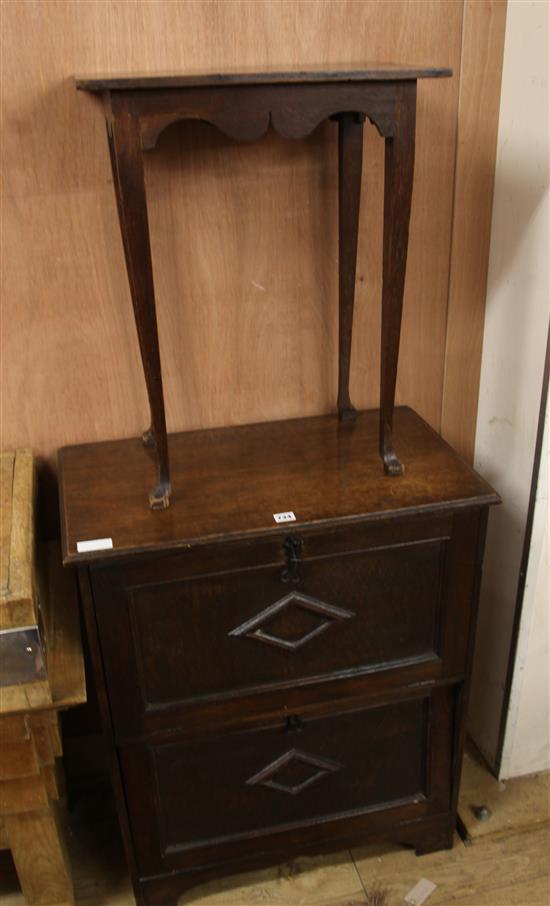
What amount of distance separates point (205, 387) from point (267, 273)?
25 centimetres

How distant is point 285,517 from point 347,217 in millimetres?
556

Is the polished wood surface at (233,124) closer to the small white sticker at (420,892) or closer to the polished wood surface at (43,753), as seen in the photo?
the polished wood surface at (43,753)

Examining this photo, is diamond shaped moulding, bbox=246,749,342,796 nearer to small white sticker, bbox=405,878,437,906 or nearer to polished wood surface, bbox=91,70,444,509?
→ small white sticker, bbox=405,878,437,906

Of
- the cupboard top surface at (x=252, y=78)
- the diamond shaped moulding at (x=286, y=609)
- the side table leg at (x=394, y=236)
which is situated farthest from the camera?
the diamond shaped moulding at (x=286, y=609)

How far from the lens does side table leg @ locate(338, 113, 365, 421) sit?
138 cm

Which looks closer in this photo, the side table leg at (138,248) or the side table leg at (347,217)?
the side table leg at (138,248)

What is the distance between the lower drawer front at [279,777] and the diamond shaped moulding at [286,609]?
7.2 inches

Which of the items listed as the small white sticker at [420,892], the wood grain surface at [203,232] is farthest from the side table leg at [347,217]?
the small white sticker at [420,892]

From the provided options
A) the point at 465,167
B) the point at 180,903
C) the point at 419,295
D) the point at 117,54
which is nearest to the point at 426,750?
the point at 180,903

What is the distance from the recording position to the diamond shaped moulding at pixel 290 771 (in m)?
1.48

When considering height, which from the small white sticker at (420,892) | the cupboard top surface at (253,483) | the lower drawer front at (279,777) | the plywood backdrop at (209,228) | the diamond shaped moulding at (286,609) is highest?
the plywood backdrop at (209,228)

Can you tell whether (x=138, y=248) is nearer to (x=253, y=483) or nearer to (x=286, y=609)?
(x=253, y=483)

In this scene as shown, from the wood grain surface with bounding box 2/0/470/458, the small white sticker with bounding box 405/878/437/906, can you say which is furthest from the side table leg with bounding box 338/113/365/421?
the small white sticker with bounding box 405/878/437/906

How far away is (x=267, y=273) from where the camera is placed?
4.98 feet
